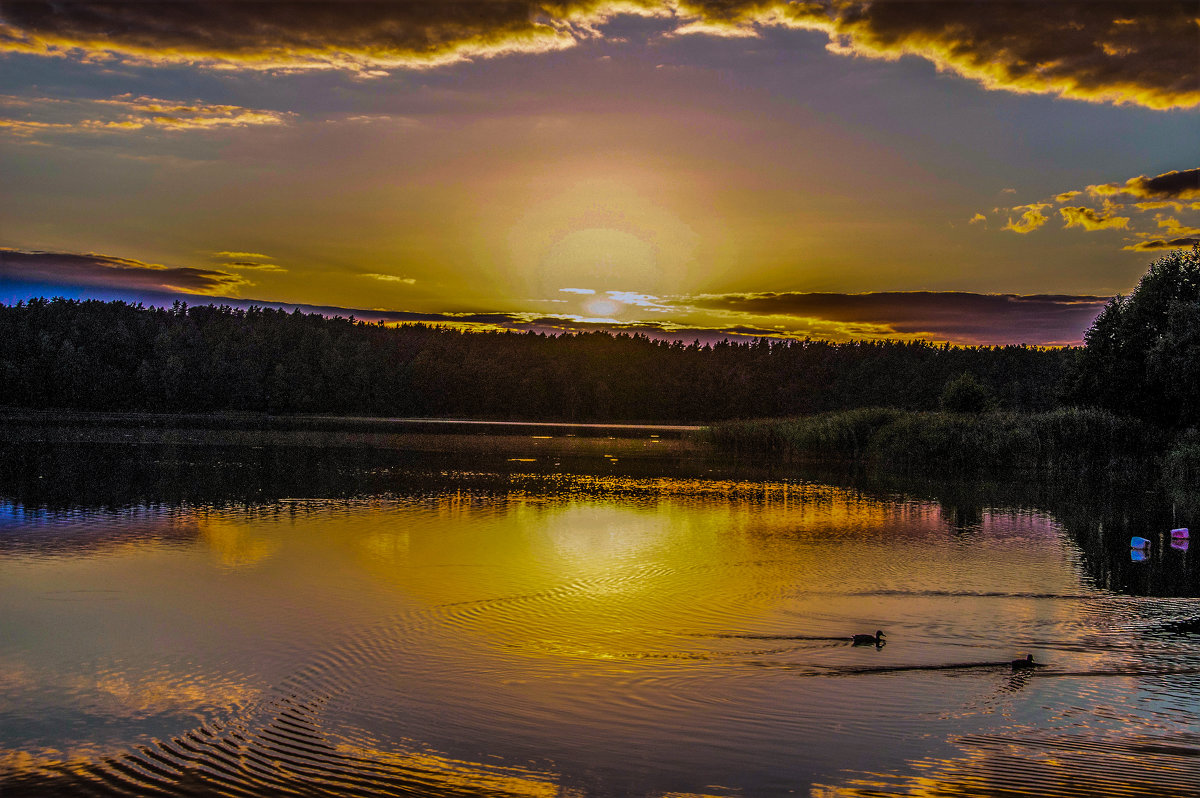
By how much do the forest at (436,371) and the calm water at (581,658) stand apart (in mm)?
79495

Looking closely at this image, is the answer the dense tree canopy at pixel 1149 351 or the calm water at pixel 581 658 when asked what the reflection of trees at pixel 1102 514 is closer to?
the calm water at pixel 581 658

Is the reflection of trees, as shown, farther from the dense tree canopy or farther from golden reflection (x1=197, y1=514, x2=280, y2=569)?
golden reflection (x1=197, y1=514, x2=280, y2=569)

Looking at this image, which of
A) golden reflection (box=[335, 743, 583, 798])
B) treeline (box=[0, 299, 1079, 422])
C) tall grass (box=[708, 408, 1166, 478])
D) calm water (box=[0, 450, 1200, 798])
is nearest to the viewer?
golden reflection (box=[335, 743, 583, 798])

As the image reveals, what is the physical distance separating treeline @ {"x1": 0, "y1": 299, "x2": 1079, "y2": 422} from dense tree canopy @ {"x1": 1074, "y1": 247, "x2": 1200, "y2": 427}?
220 ft

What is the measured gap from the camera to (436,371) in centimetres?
14088

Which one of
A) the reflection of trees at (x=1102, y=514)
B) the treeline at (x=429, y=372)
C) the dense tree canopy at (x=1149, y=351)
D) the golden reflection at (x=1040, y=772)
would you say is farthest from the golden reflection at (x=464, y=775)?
the treeline at (x=429, y=372)

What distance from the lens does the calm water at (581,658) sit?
7758mm

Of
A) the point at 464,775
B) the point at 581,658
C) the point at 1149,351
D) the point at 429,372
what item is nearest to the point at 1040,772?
the point at 464,775

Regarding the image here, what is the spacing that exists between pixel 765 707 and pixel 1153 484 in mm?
30217

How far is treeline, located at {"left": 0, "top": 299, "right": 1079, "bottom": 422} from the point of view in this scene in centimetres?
11112

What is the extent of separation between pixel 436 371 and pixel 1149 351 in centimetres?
11633

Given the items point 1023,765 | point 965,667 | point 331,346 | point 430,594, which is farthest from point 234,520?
point 331,346

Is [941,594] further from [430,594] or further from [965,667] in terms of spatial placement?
[430,594]

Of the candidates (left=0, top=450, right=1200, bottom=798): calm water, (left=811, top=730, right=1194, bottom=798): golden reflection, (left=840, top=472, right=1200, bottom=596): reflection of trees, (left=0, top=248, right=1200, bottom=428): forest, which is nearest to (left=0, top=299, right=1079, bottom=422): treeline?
(left=0, top=248, right=1200, bottom=428): forest
